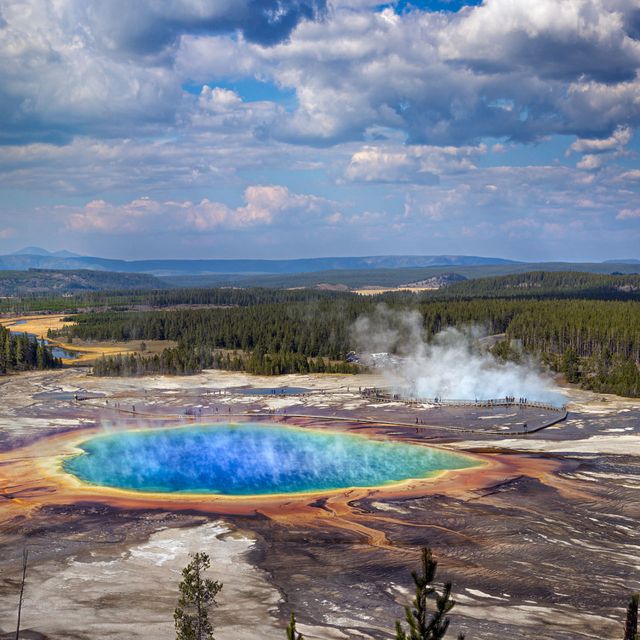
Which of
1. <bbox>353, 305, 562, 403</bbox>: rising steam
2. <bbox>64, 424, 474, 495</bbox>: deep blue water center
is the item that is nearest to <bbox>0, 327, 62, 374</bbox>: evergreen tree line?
<bbox>64, 424, 474, 495</bbox>: deep blue water center

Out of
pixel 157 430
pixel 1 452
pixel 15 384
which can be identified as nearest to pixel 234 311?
pixel 15 384

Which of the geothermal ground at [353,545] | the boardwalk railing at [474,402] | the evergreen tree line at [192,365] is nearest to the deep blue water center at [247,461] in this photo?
the geothermal ground at [353,545]

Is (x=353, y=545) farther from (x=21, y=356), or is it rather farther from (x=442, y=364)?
(x=21, y=356)

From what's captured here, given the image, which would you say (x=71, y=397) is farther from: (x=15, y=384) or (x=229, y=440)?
(x=229, y=440)

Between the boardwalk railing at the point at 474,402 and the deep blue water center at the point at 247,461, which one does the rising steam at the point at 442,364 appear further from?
the deep blue water center at the point at 247,461

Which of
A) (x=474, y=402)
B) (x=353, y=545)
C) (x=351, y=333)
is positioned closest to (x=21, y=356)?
(x=351, y=333)
